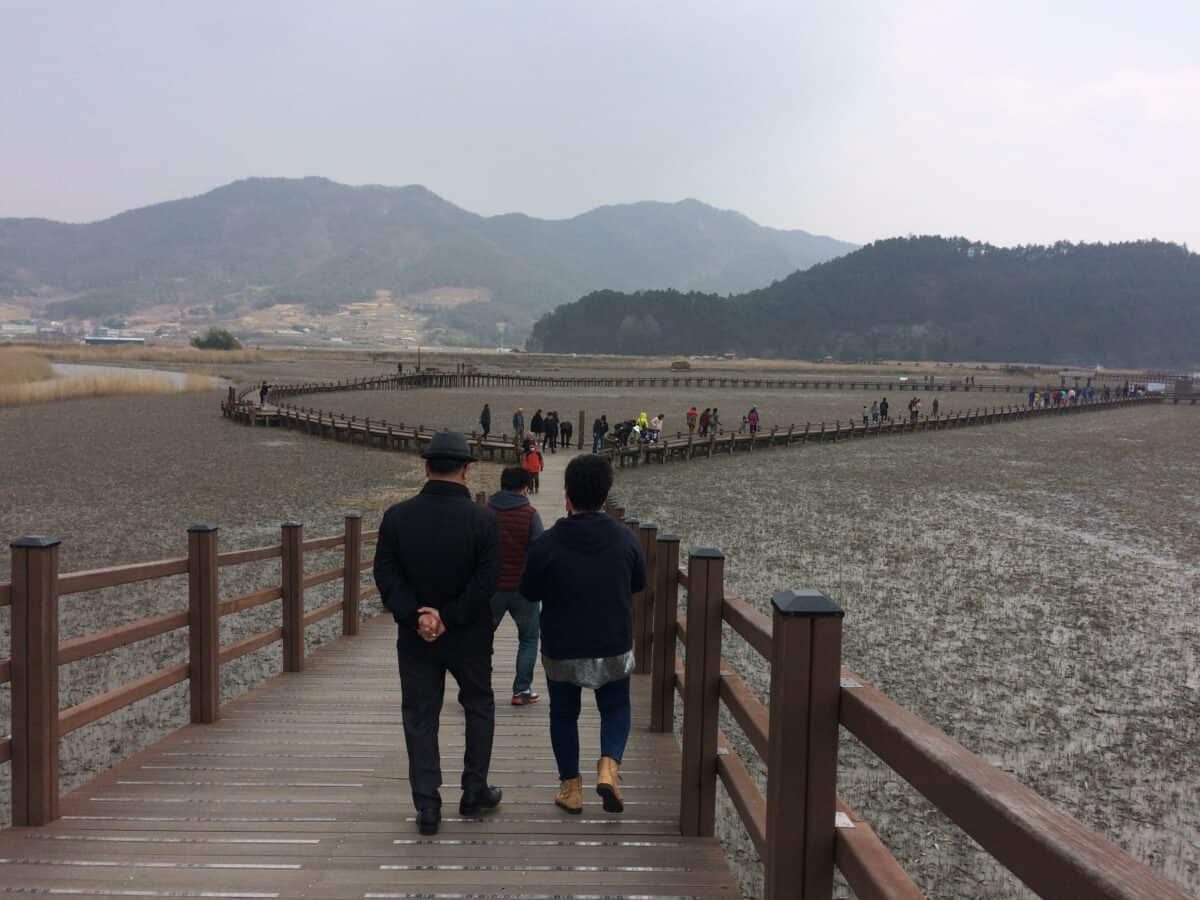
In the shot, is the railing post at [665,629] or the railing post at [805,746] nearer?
the railing post at [805,746]

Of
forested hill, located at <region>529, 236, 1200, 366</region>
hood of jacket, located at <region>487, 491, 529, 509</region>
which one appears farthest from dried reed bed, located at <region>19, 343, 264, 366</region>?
hood of jacket, located at <region>487, 491, 529, 509</region>

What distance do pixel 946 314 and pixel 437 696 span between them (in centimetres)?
19219

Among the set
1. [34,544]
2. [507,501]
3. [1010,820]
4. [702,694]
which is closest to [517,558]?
[507,501]

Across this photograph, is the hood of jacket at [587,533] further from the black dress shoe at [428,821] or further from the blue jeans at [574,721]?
the black dress shoe at [428,821]

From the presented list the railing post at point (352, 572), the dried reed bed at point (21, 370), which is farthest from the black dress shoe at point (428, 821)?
the dried reed bed at point (21, 370)

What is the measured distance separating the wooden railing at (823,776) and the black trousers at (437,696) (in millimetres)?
920

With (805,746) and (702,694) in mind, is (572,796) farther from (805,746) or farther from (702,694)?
(805,746)

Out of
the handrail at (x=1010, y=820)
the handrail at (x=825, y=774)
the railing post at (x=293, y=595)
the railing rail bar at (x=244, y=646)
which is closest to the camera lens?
the handrail at (x=1010, y=820)

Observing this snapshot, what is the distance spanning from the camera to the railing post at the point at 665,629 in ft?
Answer: 16.9

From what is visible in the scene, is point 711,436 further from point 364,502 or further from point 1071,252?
point 1071,252

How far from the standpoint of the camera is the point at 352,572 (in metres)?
8.30

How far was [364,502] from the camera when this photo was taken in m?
20.2

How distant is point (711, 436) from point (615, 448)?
544 cm

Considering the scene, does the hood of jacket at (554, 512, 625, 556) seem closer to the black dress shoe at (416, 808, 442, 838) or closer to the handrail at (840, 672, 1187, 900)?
the black dress shoe at (416, 808, 442, 838)
